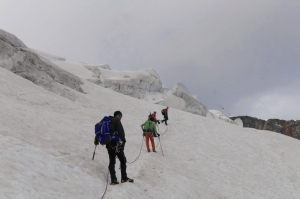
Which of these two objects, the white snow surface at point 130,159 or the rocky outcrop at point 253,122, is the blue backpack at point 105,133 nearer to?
the white snow surface at point 130,159

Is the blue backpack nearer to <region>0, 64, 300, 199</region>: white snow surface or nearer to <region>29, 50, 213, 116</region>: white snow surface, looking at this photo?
<region>0, 64, 300, 199</region>: white snow surface

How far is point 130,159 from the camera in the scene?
1378 cm

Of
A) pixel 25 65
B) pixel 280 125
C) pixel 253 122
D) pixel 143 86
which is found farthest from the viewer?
pixel 253 122

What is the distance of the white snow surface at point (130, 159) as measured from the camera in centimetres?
812

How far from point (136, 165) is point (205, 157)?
877 centimetres

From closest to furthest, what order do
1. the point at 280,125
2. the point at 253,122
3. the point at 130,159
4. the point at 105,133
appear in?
the point at 105,133 < the point at 130,159 < the point at 280,125 < the point at 253,122

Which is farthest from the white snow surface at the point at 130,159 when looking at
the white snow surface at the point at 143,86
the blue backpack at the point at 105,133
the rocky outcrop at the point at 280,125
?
the rocky outcrop at the point at 280,125

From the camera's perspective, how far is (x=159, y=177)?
12.0m

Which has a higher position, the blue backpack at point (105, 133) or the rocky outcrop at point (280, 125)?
the rocky outcrop at point (280, 125)

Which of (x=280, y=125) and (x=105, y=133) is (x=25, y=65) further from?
(x=280, y=125)

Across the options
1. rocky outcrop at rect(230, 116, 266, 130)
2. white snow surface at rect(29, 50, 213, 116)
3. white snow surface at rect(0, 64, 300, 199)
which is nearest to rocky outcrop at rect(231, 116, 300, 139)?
rocky outcrop at rect(230, 116, 266, 130)

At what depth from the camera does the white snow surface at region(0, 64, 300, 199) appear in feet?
26.7

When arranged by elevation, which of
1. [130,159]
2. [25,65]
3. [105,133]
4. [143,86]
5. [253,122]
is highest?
[253,122]

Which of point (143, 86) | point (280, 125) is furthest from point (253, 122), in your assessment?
point (143, 86)
